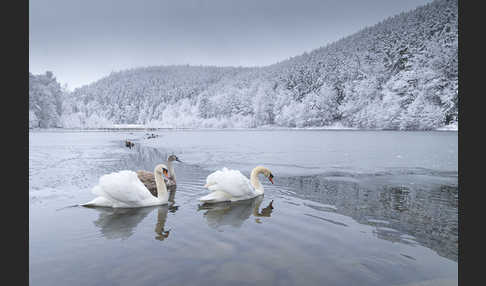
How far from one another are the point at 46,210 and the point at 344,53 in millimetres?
140631

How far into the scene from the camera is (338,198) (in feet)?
28.4

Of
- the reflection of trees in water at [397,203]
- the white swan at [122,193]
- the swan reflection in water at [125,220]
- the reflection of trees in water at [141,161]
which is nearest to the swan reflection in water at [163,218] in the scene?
the swan reflection in water at [125,220]

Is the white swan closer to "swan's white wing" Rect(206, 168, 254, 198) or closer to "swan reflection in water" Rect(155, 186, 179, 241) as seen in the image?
"swan reflection in water" Rect(155, 186, 179, 241)

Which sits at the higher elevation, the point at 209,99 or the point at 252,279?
the point at 209,99

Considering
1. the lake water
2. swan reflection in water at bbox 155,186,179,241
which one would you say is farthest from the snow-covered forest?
swan reflection in water at bbox 155,186,179,241

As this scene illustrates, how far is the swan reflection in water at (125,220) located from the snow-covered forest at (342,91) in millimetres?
79957

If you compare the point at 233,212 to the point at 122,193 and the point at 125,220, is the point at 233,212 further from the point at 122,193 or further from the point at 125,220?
the point at 122,193

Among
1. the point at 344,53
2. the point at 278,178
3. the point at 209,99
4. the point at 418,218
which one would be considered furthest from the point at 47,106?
the point at 344,53

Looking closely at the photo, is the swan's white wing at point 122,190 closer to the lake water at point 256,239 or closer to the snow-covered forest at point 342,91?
the lake water at point 256,239

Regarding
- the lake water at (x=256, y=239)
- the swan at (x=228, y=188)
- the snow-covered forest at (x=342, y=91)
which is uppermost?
the snow-covered forest at (x=342, y=91)

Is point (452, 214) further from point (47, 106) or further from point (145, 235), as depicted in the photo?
point (47, 106)

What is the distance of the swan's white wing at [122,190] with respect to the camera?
709cm

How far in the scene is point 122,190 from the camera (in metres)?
7.08

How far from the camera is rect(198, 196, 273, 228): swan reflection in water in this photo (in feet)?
21.5
